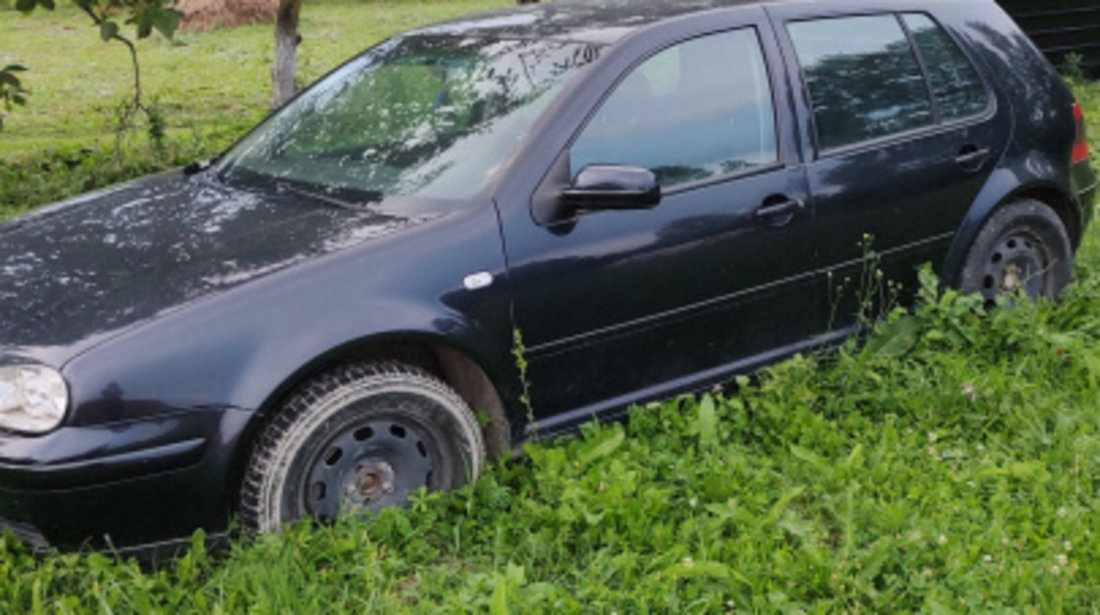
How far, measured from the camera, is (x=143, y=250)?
3.67 meters

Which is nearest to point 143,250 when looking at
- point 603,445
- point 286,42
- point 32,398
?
point 32,398

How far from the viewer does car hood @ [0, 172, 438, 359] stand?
3.29 metres

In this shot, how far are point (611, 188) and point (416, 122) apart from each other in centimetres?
80

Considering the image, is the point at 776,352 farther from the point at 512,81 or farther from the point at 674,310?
the point at 512,81

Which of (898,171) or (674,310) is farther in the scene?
(898,171)

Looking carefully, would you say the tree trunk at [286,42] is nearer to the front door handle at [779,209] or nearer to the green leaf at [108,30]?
the green leaf at [108,30]

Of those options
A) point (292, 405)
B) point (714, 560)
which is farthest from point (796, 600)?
point (292, 405)

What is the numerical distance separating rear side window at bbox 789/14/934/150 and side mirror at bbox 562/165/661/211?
36.9 inches

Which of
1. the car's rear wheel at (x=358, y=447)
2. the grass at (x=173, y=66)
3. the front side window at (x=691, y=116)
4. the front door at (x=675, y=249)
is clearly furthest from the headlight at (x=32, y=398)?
the grass at (x=173, y=66)

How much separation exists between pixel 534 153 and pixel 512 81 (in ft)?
1.35

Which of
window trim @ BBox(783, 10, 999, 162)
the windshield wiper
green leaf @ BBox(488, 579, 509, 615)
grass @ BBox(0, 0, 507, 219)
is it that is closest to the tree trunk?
grass @ BBox(0, 0, 507, 219)

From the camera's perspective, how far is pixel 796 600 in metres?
3.22

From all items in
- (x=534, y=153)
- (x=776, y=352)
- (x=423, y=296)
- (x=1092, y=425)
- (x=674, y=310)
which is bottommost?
(x=1092, y=425)

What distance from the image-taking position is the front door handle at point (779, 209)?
13.6 ft
